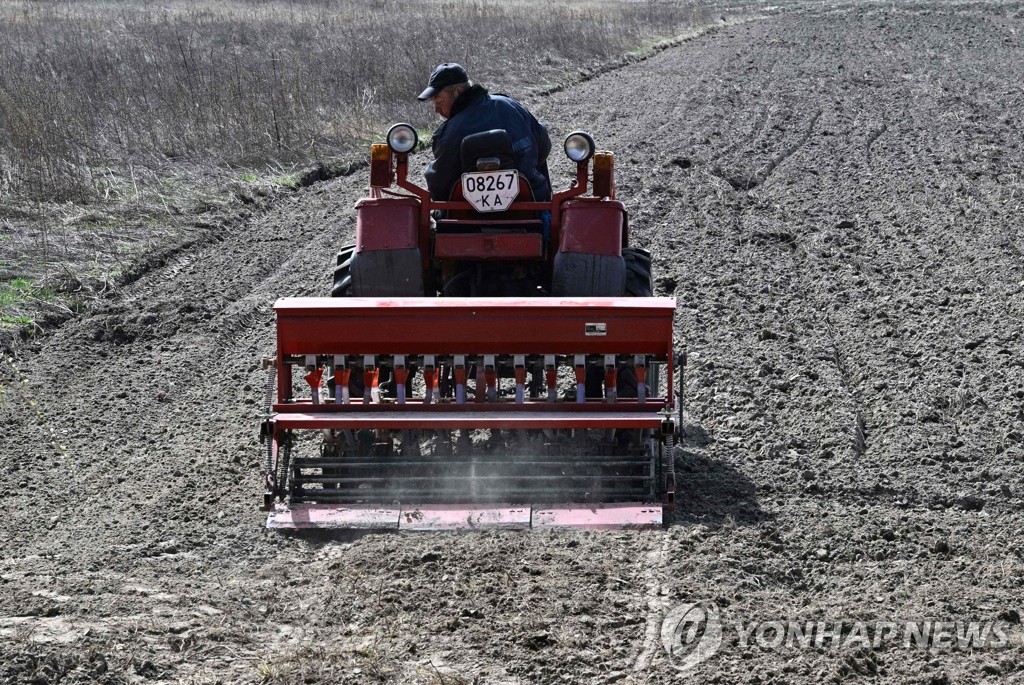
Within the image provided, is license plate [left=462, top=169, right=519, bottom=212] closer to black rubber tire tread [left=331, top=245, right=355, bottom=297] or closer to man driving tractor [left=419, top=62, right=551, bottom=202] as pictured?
man driving tractor [left=419, top=62, right=551, bottom=202]

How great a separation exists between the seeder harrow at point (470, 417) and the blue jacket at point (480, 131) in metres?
0.90

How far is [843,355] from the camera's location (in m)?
7.48

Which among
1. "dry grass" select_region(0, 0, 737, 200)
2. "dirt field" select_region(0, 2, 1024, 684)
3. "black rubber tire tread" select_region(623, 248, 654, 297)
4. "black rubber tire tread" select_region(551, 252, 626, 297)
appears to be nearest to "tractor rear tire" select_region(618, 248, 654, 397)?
"black rubber tire tread" select_region(623, 248, 654, 297)

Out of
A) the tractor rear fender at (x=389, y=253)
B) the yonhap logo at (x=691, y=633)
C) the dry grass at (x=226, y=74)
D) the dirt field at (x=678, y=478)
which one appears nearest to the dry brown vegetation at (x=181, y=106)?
the dry grass at (x=226, y=74)

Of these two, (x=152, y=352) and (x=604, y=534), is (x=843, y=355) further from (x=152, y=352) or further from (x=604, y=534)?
→ (x=152, y=352)

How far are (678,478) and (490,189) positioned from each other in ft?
5.23

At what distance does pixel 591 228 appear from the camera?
638cm

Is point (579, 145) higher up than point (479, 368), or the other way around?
point (579, 145)

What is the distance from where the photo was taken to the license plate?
6375 mm

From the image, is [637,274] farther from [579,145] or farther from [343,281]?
[343,281]

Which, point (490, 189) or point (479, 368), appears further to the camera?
point (490, 189)

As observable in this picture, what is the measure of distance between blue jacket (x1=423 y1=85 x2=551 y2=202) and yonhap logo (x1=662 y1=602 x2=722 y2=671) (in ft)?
9.10

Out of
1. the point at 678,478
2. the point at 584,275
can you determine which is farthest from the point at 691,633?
the point at 584,275

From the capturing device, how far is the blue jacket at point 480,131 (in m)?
6.50
